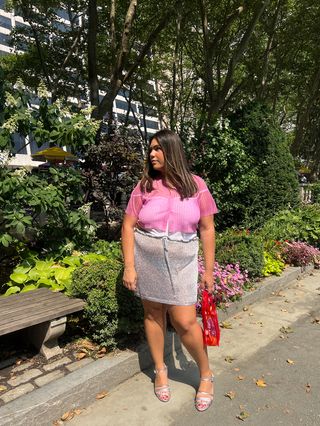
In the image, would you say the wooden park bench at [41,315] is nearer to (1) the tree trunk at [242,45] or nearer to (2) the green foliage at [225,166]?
(2) the green foliage at [225,166]

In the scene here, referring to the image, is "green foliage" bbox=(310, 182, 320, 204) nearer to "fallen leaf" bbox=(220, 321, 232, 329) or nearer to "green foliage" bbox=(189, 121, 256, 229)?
"green foliage" bbox=(189, 121, 256, 229)

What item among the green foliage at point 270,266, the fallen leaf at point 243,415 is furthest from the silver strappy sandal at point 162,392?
the green foliage at point 270,266

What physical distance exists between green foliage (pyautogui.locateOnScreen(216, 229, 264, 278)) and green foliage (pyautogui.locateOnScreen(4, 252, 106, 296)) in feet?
6.22

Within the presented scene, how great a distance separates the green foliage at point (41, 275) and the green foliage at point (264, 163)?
13.2 feet

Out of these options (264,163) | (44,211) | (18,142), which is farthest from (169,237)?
(264,163)

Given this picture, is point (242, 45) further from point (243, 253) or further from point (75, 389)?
point (75, 389)

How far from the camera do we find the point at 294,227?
23.5 feet

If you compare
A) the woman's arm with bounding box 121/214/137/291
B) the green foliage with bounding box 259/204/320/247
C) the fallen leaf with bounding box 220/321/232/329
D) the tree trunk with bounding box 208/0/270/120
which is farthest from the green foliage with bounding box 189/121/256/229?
the woman's arm with bounding box 121/214/137/291

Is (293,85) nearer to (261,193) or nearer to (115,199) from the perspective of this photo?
(261,193)

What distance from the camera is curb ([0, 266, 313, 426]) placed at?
2.67m

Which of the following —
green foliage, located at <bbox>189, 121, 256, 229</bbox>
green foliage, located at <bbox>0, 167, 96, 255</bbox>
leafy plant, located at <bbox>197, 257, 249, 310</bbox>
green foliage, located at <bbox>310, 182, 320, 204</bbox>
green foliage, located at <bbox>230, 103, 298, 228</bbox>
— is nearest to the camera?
green foliage, located at <bbox>0, 167, 96, 255</bbox>

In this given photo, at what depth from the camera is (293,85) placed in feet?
68.1

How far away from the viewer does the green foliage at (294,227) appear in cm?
682

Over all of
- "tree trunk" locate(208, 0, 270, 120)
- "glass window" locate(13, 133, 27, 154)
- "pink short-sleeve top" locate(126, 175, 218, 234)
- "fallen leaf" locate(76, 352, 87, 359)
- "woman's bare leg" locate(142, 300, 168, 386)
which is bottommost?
"fallen leaf" locate(76, 352, 87, 359)
